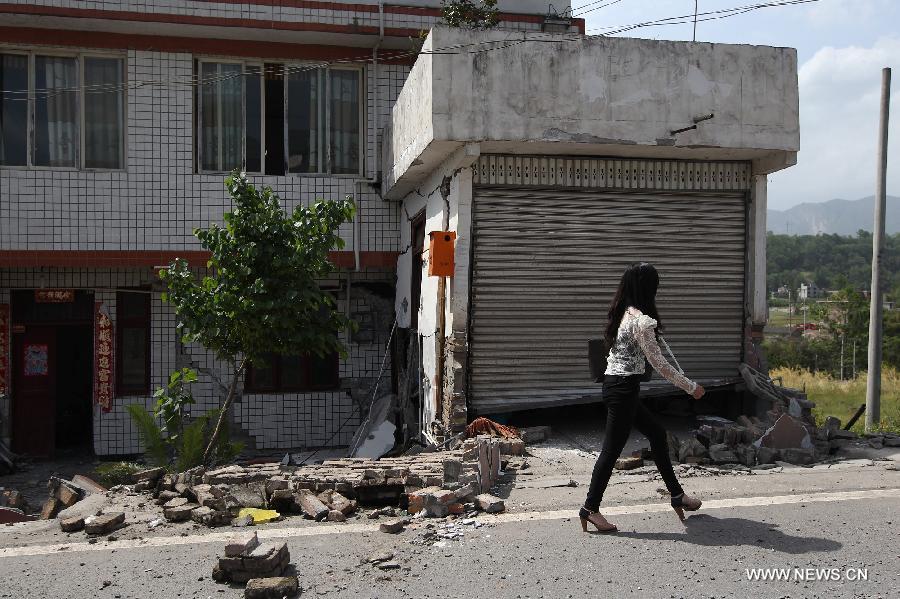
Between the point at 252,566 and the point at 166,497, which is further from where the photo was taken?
the point at 166,497

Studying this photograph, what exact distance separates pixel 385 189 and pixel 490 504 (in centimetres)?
635

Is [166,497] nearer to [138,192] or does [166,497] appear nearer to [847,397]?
[138,192]

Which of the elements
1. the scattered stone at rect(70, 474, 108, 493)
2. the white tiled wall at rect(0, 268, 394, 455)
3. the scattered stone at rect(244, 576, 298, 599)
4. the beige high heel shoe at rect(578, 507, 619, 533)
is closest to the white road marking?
the beige high heel shoe at rect(578, 507, 619, 533)

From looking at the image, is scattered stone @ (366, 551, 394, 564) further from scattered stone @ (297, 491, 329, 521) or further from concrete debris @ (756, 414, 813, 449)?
concrete debris @ (756, 414, 813, 449)

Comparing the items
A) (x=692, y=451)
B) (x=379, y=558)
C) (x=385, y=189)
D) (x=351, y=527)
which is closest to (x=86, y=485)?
(x=351, y=527)

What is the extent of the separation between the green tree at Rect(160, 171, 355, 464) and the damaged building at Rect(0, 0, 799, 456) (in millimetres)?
1351

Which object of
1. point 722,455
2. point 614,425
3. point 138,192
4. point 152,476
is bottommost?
point 152,476

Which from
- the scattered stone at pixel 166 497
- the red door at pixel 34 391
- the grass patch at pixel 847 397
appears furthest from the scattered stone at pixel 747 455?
the red door at pixel 34 391

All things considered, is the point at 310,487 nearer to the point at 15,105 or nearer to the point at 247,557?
the point at 247,557

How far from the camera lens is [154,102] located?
10.7 meters

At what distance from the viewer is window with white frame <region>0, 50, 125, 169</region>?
35.2 ft

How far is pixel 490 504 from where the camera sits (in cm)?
523

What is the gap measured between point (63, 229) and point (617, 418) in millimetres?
8753

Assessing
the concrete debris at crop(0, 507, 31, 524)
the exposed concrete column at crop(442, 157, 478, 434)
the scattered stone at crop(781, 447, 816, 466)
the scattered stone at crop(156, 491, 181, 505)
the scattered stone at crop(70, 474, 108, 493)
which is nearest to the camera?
the scattered stone at crop(156, 491, 181, 505)
